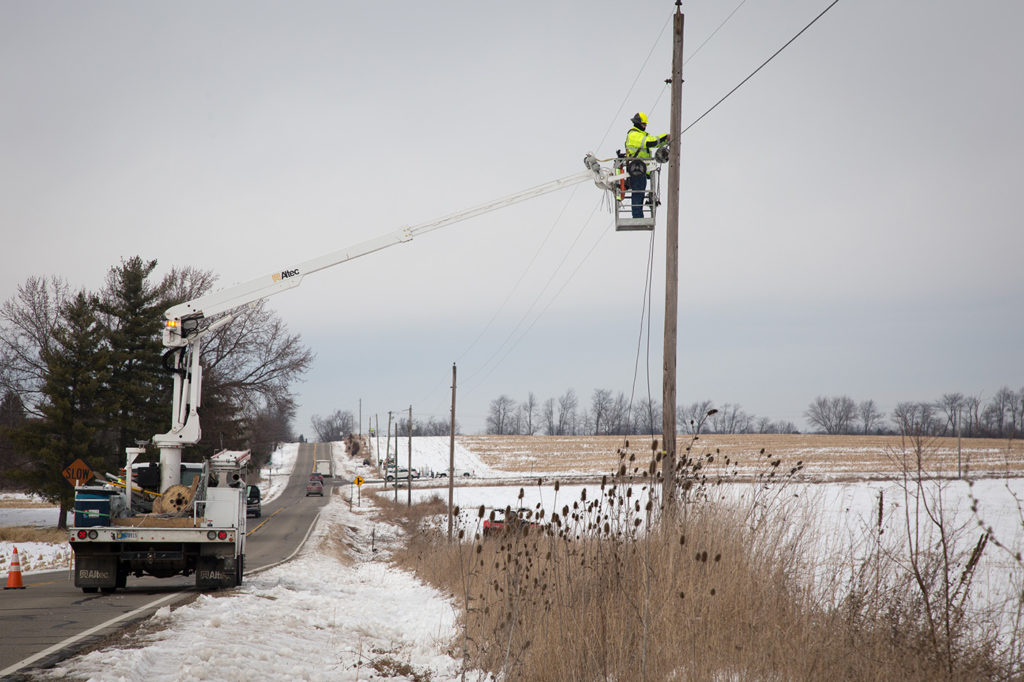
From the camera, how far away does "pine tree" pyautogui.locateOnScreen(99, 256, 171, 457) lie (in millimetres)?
36344

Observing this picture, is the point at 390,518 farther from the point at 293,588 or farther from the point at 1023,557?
the point at 1023,557

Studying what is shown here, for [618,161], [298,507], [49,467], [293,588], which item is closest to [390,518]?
[298,507]

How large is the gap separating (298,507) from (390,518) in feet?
38.6

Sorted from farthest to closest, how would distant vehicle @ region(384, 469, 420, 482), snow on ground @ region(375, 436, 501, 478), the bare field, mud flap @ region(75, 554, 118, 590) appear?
1. snow on ground @ region(375, 436, 501, 478)
2. distant vehicle @ region(384, 469, 420, 482)
3. the bare field
4. mud flap @ region(75, 554, 118, 590)

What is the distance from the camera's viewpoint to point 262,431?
5300 cm

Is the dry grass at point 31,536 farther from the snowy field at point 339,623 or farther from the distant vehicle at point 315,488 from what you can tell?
the distant vehicle at point 315,488

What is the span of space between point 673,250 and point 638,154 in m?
2.60

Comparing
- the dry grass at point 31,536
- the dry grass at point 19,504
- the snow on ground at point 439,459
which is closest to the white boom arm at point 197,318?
the dry grass at point 31,536

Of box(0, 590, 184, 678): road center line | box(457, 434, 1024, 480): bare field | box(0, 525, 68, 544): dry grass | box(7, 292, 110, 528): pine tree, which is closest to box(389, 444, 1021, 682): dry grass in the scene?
box(0, 590, 184, 678): road center line

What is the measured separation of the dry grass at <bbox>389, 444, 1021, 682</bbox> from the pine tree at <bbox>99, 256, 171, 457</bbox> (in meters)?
33.8

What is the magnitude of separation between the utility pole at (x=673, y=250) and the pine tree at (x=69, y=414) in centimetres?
3076

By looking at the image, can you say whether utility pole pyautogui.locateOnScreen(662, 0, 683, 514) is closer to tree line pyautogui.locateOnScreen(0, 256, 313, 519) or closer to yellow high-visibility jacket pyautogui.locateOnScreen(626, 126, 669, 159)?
yellow high-visibility jacket pyautogui.locateOnScreen(626, 126, 669, 159)

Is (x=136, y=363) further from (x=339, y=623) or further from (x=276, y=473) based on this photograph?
(x=276, y=473)

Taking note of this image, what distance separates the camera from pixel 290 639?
8805 millimetres
